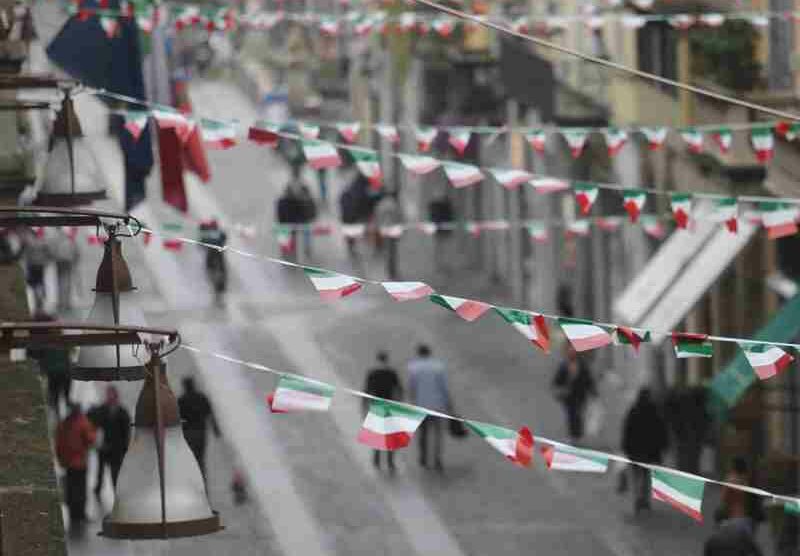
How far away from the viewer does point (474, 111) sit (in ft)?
148

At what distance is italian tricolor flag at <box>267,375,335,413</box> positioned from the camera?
1136cm

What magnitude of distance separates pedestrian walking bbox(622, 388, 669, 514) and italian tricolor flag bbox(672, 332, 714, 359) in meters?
13.6

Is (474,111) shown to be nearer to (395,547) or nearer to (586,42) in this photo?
(586,42)

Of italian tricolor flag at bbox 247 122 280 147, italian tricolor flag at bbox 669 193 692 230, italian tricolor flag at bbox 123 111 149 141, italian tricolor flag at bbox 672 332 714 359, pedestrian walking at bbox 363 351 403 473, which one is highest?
italian tricolor flag at bbox 123 111 149 141

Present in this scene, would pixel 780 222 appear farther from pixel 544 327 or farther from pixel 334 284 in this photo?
pixel 334 284

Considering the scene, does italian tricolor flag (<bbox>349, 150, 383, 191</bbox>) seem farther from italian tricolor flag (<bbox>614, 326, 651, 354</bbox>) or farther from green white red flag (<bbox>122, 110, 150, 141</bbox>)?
italian tricolor flag (<bbox>614, 326, 651, 354</bbox>)

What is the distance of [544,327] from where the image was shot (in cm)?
1205

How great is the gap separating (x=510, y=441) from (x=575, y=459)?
394mm

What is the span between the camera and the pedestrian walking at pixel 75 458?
77.7 ft

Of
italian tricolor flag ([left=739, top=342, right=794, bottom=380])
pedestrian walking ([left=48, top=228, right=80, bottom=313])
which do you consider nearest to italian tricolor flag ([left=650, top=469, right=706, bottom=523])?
italian tricolor flag ([left=739, top=342, right=794, bottom=380])

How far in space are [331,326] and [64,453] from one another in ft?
48.3

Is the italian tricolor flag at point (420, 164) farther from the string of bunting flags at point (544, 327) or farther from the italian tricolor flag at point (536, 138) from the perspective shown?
the string of bunting flags at point (544, 327)

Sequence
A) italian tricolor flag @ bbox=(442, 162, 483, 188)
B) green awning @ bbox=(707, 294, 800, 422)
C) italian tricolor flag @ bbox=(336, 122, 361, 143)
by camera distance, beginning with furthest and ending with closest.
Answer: green awning @ bbox=(707, 294, 800, 422) → italian tricolor flag @ bbox=(336, 122, 361, 143) → italian tricolor flag @ bbox=(442, 162, 483, 188)

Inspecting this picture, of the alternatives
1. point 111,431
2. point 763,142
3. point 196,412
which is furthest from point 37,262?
point 763,142
